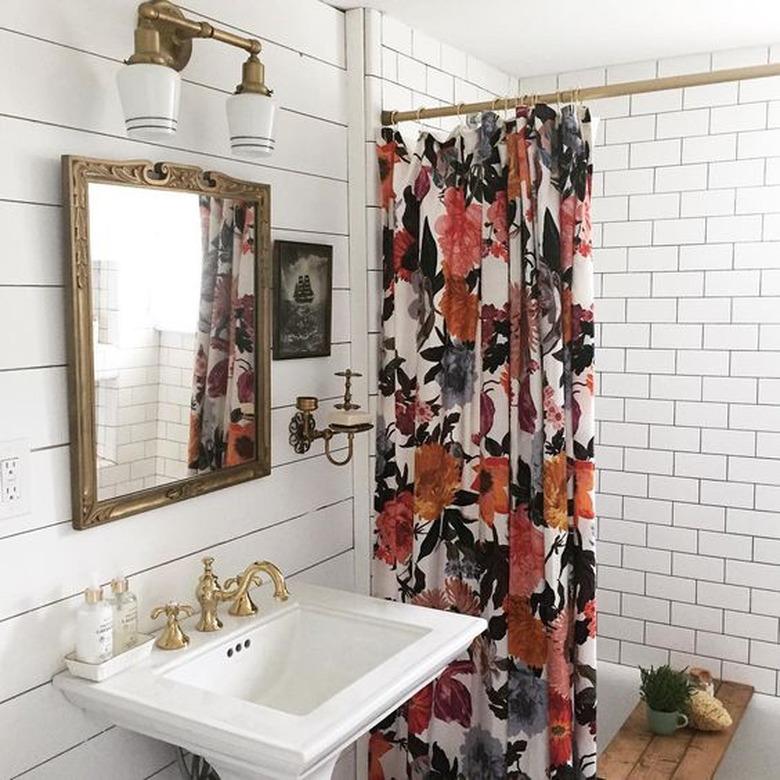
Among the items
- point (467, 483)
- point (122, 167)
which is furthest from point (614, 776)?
point (122, 167)

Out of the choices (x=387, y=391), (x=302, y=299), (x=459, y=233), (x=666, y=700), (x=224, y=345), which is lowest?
(x=666, y=700)

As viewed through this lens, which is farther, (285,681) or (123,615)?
(285,681)

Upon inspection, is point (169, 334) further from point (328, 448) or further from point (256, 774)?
point (256, 774)

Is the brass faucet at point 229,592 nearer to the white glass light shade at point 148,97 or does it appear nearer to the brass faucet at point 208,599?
the brass faucet at point 208,599

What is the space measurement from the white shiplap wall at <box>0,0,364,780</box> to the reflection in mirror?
85 mm

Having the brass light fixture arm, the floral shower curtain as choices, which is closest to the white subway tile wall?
the floral shower curtain

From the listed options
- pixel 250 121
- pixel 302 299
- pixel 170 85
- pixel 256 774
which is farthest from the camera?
pixel 302 299

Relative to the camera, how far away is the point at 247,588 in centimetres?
218

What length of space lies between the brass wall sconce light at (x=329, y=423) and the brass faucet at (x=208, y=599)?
0.46m

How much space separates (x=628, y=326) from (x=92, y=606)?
7.13 feet

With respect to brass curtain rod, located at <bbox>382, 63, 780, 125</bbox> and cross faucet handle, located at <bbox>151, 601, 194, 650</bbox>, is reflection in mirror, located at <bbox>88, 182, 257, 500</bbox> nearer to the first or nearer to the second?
cross faucet handle, located at <bbox>151, 601, 194, 650</bbox>

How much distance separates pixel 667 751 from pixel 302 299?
1.77m

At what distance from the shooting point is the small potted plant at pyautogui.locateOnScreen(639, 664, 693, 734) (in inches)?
117

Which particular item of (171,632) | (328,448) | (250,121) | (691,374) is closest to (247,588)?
(171,632)
